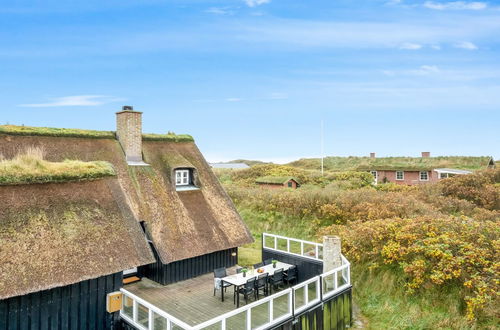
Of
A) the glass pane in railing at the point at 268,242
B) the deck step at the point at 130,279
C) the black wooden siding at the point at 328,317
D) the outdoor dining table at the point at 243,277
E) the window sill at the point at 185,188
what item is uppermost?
the window sill at the point at 185,188

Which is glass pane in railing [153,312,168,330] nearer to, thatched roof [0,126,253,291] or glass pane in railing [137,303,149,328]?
glass pane in railing [137,303,149,328]

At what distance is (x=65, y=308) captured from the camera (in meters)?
8.05

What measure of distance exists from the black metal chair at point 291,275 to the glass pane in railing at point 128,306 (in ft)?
17.5

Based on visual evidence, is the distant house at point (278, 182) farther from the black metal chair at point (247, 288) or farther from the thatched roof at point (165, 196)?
the black metal chair at point (247, 288)

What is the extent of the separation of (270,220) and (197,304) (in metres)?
12.1

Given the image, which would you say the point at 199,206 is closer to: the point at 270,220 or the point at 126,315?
the point at 126,315

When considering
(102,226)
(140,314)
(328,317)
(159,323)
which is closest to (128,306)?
(140,314)

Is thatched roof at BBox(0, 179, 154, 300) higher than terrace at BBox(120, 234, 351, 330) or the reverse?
higher

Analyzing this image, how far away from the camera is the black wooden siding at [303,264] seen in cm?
1143

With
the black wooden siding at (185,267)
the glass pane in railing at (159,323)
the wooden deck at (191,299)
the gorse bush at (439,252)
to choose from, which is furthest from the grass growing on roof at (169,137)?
the gorse bush at (439,252)

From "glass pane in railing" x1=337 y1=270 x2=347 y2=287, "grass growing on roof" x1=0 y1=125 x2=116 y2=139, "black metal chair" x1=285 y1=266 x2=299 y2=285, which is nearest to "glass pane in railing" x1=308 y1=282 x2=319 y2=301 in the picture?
"glass pane in railing" x1=337 y1=270 x2=347 y2=287

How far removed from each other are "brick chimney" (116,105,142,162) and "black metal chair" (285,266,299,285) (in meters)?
7.44

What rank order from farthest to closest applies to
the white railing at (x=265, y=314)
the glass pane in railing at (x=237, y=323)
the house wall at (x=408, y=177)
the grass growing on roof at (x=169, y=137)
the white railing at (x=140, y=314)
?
the house wall at (x=408, y=177)
the grass growing on roof at (x=169, y=137)
the glass pane in railing at (x=237, y=323)
the white railing at (x=140, y=314)
the white railing at (x=265, y=314)

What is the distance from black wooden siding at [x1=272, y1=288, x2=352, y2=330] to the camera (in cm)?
896
